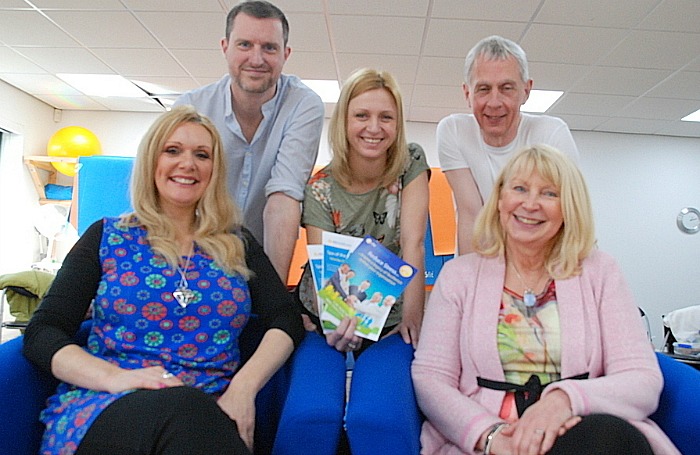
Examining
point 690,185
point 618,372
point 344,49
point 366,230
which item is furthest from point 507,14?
Answer: point 690,185

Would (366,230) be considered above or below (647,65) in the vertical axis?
below

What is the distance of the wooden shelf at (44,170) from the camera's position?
6.60 metres

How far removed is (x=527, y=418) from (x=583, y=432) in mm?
140

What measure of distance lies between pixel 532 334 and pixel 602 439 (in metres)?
0.38

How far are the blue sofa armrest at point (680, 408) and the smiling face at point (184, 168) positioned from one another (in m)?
1.32

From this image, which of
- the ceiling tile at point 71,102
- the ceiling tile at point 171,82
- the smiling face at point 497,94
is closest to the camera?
the smiling face at point 497,94

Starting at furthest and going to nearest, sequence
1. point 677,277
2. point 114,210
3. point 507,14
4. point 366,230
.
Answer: point 677,277
point 507,14
point 114,210
point 366,230

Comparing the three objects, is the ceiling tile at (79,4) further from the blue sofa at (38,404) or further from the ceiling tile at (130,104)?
the blue sofa at (38,404)

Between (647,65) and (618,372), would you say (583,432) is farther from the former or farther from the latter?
(647,65)

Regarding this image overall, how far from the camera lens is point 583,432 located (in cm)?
113

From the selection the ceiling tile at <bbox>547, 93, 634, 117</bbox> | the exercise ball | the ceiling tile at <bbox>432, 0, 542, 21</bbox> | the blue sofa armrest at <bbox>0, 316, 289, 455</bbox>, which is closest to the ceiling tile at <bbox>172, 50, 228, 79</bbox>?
the ceiling tile at <bbox>432, 0, 542, 21</bbox>

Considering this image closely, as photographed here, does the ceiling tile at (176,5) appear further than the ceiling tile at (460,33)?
No

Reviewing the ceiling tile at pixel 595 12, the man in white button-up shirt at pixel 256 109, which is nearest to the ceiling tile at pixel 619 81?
the ceiling tile at pixel 595 12

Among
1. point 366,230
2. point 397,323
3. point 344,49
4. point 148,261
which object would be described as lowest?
point 397,323
